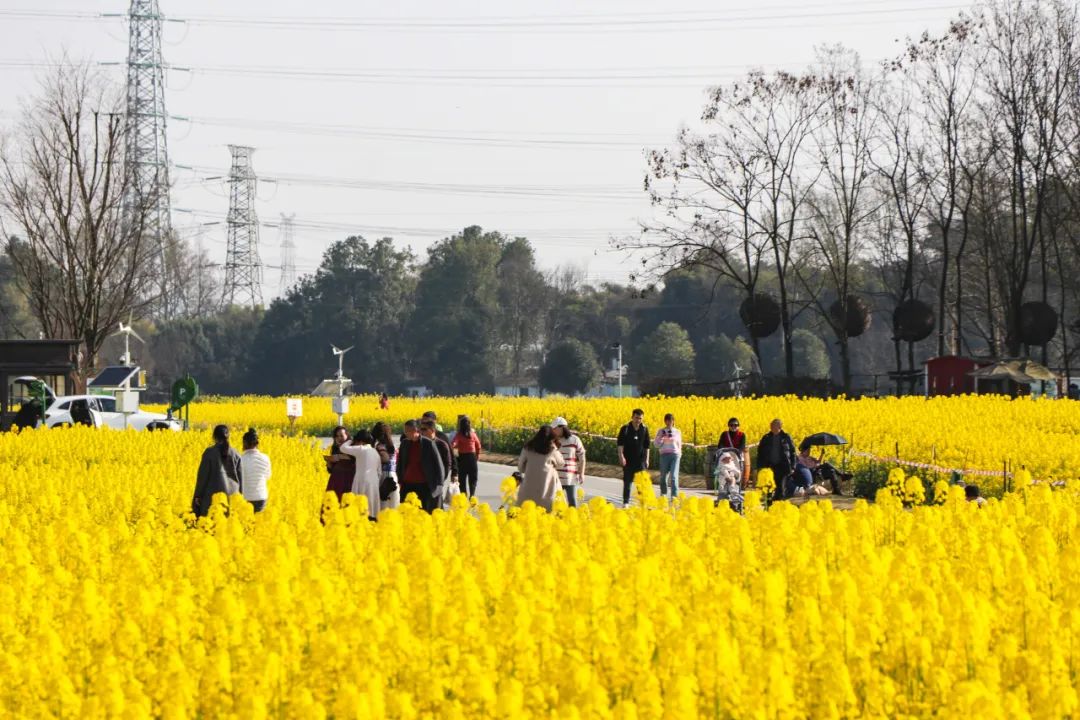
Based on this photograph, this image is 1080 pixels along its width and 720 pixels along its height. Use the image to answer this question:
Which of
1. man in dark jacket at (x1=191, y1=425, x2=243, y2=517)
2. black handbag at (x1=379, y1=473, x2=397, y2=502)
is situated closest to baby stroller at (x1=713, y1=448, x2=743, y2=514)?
black handbag at (x1=379, y1=473, x2=397, y2=502)

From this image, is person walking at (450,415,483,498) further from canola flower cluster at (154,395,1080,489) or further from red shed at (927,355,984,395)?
red shed at (927,355,984,395)

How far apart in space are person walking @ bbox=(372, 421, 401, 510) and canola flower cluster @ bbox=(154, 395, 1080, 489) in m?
9.30

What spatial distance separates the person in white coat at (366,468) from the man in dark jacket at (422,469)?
1.84 ft

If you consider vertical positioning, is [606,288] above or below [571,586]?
above

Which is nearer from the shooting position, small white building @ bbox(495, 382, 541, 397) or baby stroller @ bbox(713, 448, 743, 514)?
baby stroller @ bbox(713, 448, 743, 514)

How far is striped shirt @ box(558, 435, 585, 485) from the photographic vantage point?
2092 centimetres

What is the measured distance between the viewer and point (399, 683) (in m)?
7.80

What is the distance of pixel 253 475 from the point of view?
16.9 meters

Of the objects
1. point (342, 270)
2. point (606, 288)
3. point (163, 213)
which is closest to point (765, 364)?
point (606, 288)

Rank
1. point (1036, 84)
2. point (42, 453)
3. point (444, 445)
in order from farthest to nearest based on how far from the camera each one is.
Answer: point (1036, 84)
point (42, 453)
point (444, 445)

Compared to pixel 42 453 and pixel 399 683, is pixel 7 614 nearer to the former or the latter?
pixel 399 683

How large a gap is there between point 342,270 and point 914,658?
102 m

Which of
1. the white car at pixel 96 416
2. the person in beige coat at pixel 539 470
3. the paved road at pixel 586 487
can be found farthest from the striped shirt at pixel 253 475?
the white car at pixel 96 416

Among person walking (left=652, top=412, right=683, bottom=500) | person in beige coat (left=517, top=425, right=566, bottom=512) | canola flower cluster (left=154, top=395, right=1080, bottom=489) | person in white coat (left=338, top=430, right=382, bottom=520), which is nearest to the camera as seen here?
person in white coat (left=338, top=430, right=382, bottom=520)
